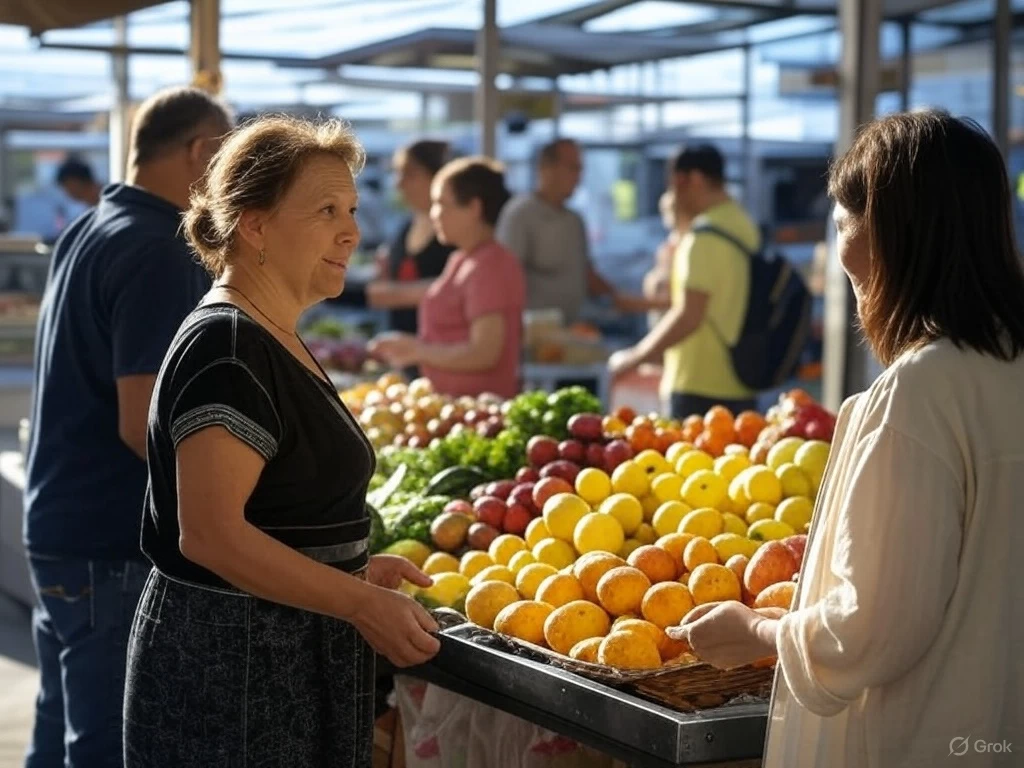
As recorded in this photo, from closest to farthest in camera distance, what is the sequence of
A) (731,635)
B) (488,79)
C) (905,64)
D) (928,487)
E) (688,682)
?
(928,487) → (731,635) → (688,682) → (488,79) → (905,64)

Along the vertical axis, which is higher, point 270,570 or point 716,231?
point 716,231

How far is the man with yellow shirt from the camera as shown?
5.85m

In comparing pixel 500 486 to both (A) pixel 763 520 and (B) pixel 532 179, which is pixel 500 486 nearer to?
(A) pixel 763 520

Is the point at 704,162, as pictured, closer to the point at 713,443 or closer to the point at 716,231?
the point at 716,231

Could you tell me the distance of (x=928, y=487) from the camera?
5.78 ft

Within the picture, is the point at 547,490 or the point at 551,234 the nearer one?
the point at 547,490

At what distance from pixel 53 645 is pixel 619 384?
531 centimetres

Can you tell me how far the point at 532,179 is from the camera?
52.0ft

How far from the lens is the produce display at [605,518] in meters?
2.75

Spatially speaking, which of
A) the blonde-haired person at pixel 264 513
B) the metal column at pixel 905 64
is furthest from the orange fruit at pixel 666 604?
the metal column at pixel 905 64

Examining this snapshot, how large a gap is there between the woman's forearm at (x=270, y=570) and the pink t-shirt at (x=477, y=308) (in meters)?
3.12

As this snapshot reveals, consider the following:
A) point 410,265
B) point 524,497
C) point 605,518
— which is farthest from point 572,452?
point 410,265

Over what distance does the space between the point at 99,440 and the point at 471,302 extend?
2277mm

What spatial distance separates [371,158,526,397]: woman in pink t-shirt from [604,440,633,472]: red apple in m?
1.55
